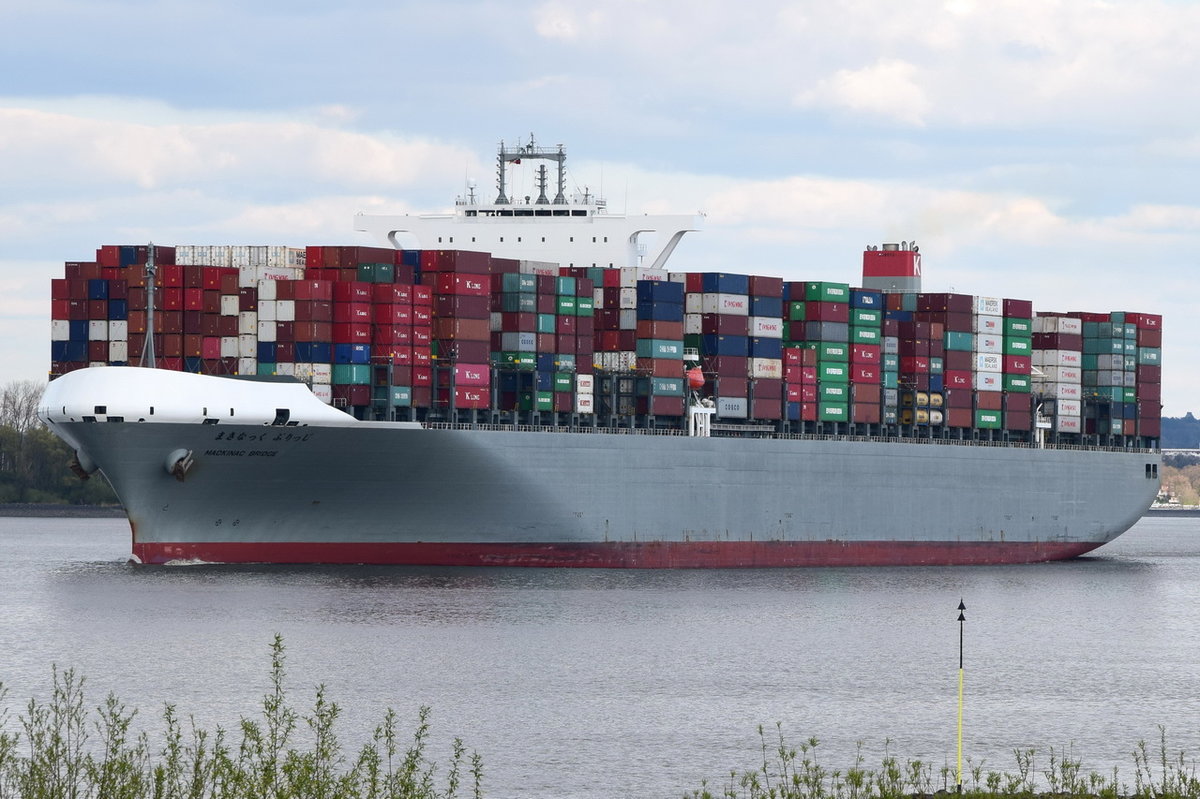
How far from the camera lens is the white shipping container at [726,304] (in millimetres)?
59000

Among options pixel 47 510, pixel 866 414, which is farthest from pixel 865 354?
pixel 47 510

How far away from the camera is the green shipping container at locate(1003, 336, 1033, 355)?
67.8 meters

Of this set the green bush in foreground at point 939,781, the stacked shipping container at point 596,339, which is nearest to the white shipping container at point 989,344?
the stacked shipping container at point 596,339

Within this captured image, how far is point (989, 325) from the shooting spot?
2640 inches

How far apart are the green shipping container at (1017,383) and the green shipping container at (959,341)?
2.58 meters

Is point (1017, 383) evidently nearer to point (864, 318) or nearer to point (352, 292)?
point (864, 318)

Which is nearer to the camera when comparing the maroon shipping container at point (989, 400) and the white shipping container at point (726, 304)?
the white shipping container at point (726, 304)

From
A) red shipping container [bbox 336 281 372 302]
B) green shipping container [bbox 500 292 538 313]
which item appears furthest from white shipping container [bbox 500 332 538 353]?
red shipping container [bbox 336 281 372 302]

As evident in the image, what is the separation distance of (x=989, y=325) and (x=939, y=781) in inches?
1758

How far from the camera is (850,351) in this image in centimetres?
6291

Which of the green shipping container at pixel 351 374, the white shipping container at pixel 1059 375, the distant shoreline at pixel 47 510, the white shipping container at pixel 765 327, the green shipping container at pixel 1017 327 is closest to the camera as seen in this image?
the green shipping container at pixel 351 374

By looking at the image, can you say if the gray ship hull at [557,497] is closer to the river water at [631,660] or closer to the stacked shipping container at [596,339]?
the river water at [631,660]

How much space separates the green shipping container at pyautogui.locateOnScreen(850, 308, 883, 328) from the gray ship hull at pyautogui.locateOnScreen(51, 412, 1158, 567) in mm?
4396

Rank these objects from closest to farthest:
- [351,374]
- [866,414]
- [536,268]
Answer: [351,374] < [536,268] < [866,414]
